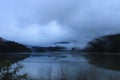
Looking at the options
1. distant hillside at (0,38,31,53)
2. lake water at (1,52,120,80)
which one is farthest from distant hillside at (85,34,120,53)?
lake water at (1,52,120,80)

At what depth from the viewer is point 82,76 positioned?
49.8ft

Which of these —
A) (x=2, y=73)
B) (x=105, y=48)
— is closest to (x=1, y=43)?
(x=105, y=48)

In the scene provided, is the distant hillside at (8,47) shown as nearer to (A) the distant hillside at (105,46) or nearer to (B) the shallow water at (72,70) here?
(A) the distant hillside at (105,46)

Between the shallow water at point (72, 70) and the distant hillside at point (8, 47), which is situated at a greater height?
the distant hillside at point (8, 47)

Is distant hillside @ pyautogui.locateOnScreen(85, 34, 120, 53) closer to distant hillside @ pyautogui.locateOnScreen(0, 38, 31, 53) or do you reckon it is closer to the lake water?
distant hillside @ pyautogui.locateOnScreen(0, 38, 31, 53)

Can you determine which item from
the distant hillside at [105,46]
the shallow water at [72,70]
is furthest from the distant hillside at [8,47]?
the shallow water at [72,70]

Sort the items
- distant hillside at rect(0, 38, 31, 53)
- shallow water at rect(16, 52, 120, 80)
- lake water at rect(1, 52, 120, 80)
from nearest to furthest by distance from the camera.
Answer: lake water at rect(1, 52, 120, 80) < shallow water at rect(16, 52, 120, 80) < distant hillside at rect(0, 38, 31, 53)

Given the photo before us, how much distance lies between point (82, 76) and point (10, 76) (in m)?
7.87

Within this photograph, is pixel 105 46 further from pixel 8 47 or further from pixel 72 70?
pixel 72 70

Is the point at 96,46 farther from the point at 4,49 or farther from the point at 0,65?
the point at 0,65

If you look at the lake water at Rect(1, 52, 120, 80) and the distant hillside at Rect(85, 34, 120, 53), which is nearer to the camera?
the lake water at Rect(1, 52, 120, 80)

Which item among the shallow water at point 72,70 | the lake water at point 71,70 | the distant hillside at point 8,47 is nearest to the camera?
the lake water at point 71,70

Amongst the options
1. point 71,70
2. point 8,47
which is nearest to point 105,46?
point 8,47

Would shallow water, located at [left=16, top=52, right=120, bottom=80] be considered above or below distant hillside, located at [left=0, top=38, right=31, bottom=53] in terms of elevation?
below
